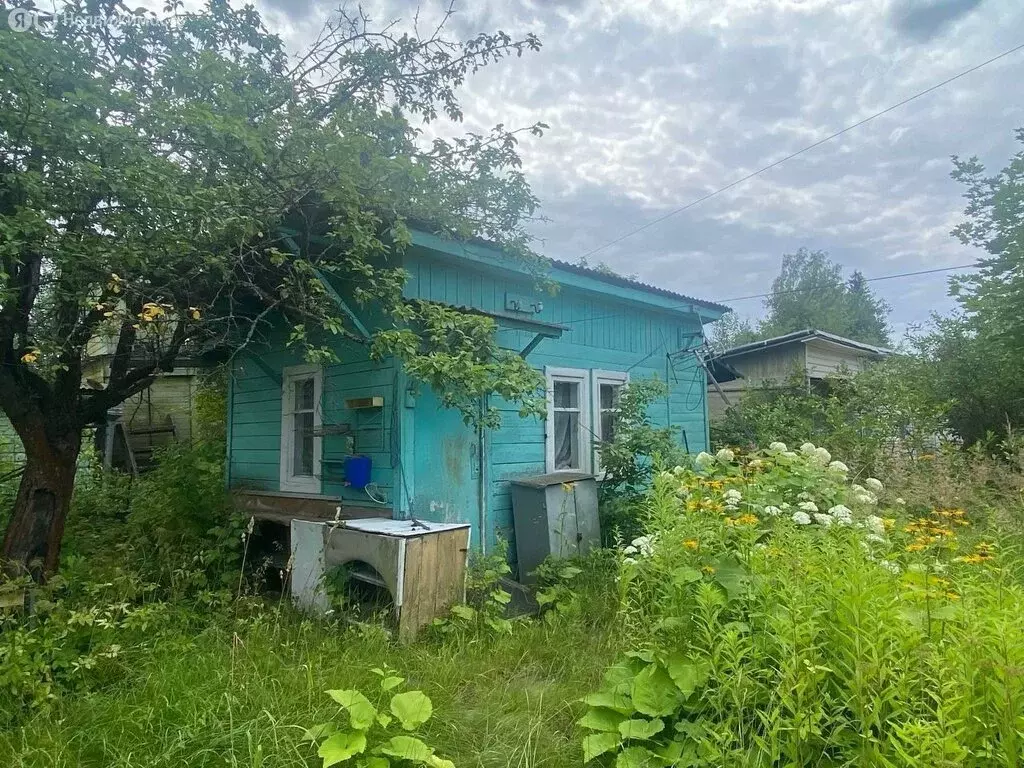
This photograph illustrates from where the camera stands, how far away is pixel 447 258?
513 cm

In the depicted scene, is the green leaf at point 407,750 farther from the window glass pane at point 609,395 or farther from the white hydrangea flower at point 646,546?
the window glass pane at point 609,395

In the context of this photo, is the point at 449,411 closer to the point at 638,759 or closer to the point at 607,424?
the point at 607,424

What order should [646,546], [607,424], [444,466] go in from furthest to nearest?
[607,424] < [444,466] < [646,546]

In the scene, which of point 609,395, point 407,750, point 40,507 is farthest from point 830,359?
point 40,507

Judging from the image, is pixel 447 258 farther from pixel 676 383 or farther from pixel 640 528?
pixel 676 383

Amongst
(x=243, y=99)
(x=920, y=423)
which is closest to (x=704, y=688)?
(x=243, y=99)

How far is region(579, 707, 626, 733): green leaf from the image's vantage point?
216 centimetres

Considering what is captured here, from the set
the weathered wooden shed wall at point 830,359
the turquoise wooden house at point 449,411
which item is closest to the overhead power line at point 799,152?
the turquoise wooden house at point 449,411

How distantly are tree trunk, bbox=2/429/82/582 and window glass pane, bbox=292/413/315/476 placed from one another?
6.45 ft

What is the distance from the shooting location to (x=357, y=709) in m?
2.17

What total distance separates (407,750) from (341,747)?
0.24 meters

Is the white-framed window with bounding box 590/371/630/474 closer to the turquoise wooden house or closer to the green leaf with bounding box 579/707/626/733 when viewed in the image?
the turquoise wooden house

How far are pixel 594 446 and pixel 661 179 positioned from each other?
273 inches

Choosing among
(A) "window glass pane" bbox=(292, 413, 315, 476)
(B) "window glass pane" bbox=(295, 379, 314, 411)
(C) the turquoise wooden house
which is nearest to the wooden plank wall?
(C) the turquoise wooden house
